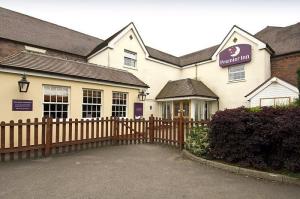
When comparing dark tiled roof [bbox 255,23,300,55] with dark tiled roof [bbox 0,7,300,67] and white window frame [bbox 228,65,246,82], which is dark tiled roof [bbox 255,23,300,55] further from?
white window frame [bbox 228,65,246,82]

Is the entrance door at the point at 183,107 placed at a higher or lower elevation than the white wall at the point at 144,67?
lower

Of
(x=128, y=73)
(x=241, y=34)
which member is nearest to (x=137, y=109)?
(x=128, y=73)

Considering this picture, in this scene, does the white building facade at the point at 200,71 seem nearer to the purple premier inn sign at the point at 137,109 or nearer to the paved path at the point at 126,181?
the purple premier inn sign at the point at 137,109

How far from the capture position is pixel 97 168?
20.4 feet

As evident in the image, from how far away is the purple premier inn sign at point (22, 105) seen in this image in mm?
8531

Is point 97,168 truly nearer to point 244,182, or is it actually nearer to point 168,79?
point 244,182

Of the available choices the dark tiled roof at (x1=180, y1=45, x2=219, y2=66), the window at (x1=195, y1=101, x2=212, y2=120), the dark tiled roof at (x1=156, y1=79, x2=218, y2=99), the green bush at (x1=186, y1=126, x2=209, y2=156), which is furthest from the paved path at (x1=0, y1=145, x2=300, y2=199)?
the dark tiled roof at (x1=180, y1=45, x2=219, y2=66)

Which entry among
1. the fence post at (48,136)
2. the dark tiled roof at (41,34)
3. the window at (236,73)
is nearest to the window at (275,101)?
the window at (236,73)

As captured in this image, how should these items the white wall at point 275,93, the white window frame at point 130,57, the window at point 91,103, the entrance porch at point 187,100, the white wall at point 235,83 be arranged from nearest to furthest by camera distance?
the window at point 91,103 → the white wall at point 275,93 → the white wall at point 235,83 → the white window frame at point 130,57 → the entrance porch at point 187,100

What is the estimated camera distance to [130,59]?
18.4m

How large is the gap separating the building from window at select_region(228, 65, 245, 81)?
0.29 ft

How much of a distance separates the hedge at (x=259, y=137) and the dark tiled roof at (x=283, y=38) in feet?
46.0

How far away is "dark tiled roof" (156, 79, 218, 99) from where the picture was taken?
18297 mm

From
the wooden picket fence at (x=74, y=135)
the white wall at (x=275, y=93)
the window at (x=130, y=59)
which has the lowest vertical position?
the wooden picket fence at (x=74, y=135)
